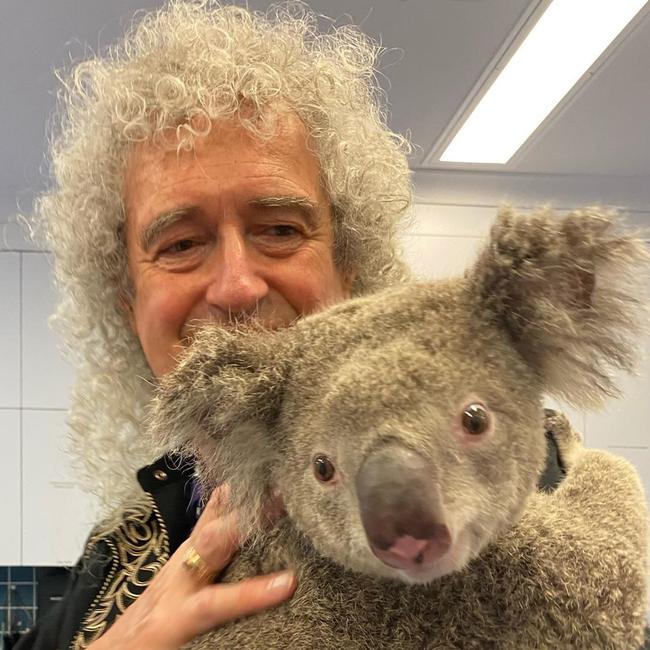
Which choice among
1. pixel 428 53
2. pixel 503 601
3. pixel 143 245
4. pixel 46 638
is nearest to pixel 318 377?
pixel 503 601

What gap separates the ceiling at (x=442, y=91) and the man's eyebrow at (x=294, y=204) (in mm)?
1430

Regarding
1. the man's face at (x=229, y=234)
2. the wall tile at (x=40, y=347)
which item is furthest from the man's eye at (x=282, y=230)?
the wall tile at (x=40, y=347)

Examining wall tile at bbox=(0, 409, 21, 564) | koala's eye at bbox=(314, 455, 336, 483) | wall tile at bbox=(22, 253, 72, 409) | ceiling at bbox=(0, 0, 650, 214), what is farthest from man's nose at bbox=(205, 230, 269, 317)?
wall tile at bbox=(0, 409, 21, 564)

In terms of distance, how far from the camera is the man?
113 centimetres

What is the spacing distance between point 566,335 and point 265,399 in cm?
33

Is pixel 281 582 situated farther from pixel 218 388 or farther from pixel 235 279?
pixel 235 279

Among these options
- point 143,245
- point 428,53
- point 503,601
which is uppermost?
point 428,53

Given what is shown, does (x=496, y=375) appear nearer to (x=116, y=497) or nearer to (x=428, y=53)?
(x=116, y=497)

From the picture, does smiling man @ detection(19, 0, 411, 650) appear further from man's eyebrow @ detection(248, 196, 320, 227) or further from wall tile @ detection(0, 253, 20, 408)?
wall tile @ detection(0, 253, 20, 408)

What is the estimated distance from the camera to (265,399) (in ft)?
2.59

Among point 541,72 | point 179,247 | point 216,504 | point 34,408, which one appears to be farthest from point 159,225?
point 34,408

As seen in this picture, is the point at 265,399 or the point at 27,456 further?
the point at 27,456

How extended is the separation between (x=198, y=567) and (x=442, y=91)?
2512 mm

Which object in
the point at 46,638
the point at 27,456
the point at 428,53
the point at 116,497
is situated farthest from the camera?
the point at 27,456
